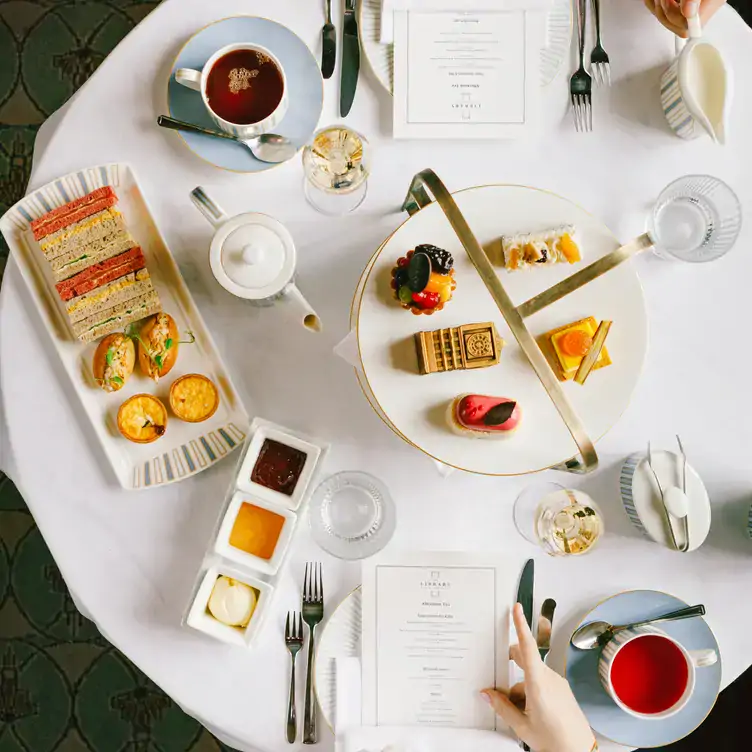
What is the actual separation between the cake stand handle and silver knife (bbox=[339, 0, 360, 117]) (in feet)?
1.02

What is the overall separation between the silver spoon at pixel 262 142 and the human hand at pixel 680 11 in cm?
66

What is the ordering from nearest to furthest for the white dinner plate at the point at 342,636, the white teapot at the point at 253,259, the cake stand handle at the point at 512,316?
the cake stand handle at the point at 512,316, the white teapot at the point at 253,259, the white dinner plate at the point at 342,636

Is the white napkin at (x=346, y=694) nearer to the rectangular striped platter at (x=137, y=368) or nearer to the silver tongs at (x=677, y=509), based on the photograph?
the rectangular striped platter at (x=137, y=368)

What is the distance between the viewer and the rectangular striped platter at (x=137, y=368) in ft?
4.29

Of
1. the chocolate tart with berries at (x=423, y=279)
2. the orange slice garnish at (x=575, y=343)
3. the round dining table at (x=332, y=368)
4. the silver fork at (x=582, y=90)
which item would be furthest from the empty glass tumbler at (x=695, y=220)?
the chocolate tart with berries at (x=423, y=279)

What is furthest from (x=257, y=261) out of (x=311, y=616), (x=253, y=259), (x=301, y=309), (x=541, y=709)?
(x=541, y=709)

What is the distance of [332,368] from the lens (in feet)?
4.37

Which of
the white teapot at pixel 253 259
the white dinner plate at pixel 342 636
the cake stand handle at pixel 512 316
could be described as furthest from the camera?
the white dinner plate at pixel 342 636

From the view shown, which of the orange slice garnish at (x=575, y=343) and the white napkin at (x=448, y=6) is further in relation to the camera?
the white napkin at (x=448, y=6)

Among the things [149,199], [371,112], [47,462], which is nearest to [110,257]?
[149,199]

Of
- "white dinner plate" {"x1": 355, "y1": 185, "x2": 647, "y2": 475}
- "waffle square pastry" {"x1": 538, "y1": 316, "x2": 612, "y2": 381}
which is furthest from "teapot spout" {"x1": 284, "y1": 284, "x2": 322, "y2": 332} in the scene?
"waffle square pastry" {"x1": 538, "y1": 316, "x2": 612, "y2": 381}

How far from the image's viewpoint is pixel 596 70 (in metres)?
1.33

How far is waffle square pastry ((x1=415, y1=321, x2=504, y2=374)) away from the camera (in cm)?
114

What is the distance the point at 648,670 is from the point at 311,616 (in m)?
0.57
